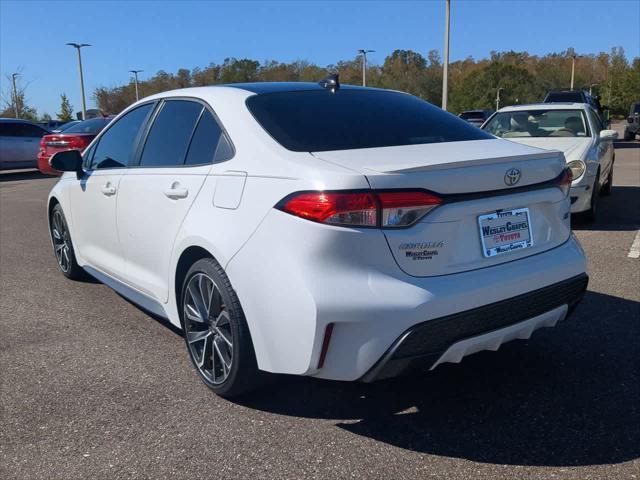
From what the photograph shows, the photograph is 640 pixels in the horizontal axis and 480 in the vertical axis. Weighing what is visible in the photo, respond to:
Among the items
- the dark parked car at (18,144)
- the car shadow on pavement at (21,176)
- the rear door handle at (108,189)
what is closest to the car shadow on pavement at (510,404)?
the rear door handle at (108,189)

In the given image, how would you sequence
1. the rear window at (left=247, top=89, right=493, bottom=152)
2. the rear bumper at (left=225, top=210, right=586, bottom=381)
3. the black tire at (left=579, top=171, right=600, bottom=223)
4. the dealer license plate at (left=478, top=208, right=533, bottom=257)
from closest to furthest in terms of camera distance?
the rear bumper at (left=225, top=210, right=586, bottom=381) < the dealer license plate at (left=478, top=208, right=533, bottom=257) < the rear window at (left=247, top=89, right=493, bottom=152) < the black tire at (left=579, top=171, right=600, bottom=223)

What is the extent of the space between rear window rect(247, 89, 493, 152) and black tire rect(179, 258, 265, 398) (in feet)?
2.45

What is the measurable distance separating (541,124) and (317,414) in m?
6.92

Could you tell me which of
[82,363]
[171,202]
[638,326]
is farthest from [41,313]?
[638,326]

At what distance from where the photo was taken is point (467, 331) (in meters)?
2.62

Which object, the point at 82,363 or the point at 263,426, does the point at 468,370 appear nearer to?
the point at 263,426

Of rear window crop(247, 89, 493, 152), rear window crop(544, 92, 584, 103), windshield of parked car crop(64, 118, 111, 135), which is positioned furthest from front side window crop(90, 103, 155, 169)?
rear window crop(544, 92, 584, 103)

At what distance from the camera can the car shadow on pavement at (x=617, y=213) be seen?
24.8 ft

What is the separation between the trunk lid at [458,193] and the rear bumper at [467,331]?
0.20 m

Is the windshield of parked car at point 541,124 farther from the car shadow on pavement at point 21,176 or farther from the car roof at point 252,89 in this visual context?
the car shadow on pavement at point 21,176

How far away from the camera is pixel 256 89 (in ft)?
11.6

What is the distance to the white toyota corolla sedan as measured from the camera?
2.49m

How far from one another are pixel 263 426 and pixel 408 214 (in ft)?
4.03

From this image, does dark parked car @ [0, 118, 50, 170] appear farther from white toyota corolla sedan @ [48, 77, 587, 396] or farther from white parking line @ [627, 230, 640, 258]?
white parking line @ [627, 230, 640, 258]
